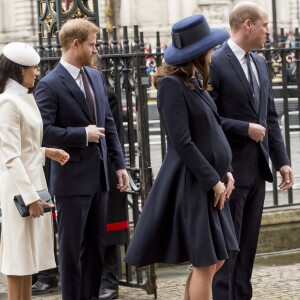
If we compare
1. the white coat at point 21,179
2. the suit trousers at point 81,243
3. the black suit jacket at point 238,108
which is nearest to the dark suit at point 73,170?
the suit trousers at point 81,243

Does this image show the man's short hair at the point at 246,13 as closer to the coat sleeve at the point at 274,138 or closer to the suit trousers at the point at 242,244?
the coat sleeve at the point at 274,138

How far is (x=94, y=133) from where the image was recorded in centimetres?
706

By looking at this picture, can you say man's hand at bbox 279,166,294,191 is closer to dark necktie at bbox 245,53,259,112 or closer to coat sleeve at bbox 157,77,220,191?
dark necktie at bbox 245,53,259,112

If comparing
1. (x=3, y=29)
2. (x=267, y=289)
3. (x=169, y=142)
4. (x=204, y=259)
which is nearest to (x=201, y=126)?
(x=169, y=142)

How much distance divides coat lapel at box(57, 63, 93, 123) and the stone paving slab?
173cm

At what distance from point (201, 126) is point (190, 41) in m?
0.47

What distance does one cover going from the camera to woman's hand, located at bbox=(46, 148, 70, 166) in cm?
672

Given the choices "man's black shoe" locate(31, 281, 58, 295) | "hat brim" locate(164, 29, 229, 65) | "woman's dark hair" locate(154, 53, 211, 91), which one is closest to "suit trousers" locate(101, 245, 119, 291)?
"man's black shoe" locate(31, 281, 58, 295)

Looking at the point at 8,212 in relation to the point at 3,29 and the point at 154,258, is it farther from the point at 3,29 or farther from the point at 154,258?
the point at 3,29

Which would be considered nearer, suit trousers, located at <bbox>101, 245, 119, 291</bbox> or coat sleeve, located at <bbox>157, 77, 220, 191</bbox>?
coat sleeve, located at <bbox>157, 77, 220, 191</bbox>

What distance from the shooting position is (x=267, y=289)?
8430 mm

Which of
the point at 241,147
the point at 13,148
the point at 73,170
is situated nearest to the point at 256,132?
the point at 241,147

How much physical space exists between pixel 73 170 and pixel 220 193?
4.02 feet

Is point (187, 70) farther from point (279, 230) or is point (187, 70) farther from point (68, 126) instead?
point (279, 230)
